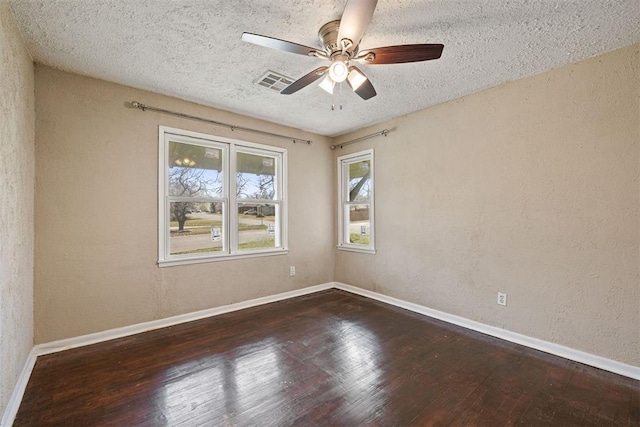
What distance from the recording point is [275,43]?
69.2 inches

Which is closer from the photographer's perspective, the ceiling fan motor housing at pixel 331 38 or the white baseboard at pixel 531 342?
the ceiling fan motor housing at pixel 331 38

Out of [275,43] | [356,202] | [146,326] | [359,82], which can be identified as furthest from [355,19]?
[146,326]

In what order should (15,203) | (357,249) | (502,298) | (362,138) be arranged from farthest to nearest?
(357,249) < (362,138) < (502,298) < (15,203)

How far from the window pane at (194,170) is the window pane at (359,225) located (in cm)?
211

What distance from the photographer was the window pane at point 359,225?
14.1 ft

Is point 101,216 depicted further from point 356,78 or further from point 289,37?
point 356,78

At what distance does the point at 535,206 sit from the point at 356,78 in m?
2.05

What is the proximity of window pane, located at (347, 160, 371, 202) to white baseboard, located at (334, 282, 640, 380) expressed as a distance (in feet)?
5.13

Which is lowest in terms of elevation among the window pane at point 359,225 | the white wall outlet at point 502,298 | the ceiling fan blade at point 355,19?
the white wall outlet at point 502,298

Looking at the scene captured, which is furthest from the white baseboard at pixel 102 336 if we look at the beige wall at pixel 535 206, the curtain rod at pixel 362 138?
the curtain rod at pixel 362 138

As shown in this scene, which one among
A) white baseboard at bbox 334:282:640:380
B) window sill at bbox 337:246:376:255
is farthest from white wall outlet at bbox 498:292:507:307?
window sill at bbox 337:246:376:255

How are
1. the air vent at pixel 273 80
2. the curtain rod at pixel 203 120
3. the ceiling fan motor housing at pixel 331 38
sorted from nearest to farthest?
the ceiling fan motor housing at pixel 331 38 → the air vent at pixel 273 80 → the curtain rod at pixel 203 120

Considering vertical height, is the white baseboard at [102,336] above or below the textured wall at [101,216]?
below

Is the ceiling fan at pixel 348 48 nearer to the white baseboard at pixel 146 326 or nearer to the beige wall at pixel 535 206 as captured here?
the beige wall at pixel 535 206
